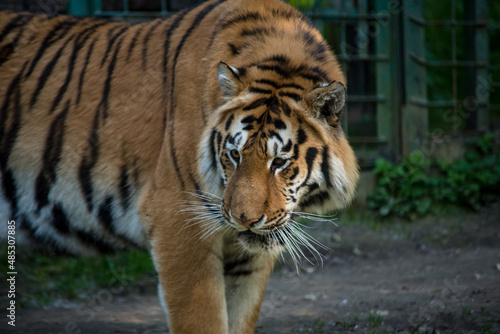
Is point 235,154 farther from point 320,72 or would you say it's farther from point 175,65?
point 175,65

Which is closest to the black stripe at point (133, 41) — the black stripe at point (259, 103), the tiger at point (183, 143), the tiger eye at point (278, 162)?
the tiger at point (183, 143)

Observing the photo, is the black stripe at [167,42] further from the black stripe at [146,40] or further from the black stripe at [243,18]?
the black stripe at [243,18]

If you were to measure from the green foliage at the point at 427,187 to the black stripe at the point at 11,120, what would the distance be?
355 centimetres

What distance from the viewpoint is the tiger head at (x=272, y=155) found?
2.51m

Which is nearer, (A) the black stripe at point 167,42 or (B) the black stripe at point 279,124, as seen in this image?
(B) the black stripe at point 279,124

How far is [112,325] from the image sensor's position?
391 centimetres

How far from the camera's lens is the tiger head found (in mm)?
2510

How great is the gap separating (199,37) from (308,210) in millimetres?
1018

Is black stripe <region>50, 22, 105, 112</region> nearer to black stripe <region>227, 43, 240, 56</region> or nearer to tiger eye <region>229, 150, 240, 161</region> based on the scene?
black stripe <region>227, 43, 240, 56</region>

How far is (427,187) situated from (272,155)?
3.87 metres

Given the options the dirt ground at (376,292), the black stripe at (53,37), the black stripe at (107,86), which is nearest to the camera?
the black stripe at (107,86)

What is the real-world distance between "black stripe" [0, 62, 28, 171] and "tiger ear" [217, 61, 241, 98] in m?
1.35

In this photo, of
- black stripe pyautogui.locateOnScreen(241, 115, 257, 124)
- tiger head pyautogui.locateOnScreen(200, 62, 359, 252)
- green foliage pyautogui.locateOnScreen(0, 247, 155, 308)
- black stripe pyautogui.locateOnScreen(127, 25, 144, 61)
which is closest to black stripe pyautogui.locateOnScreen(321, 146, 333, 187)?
tiger head pyautogui.locateOnScreen(200, 62, 359, 252)

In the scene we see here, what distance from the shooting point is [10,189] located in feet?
11.1
